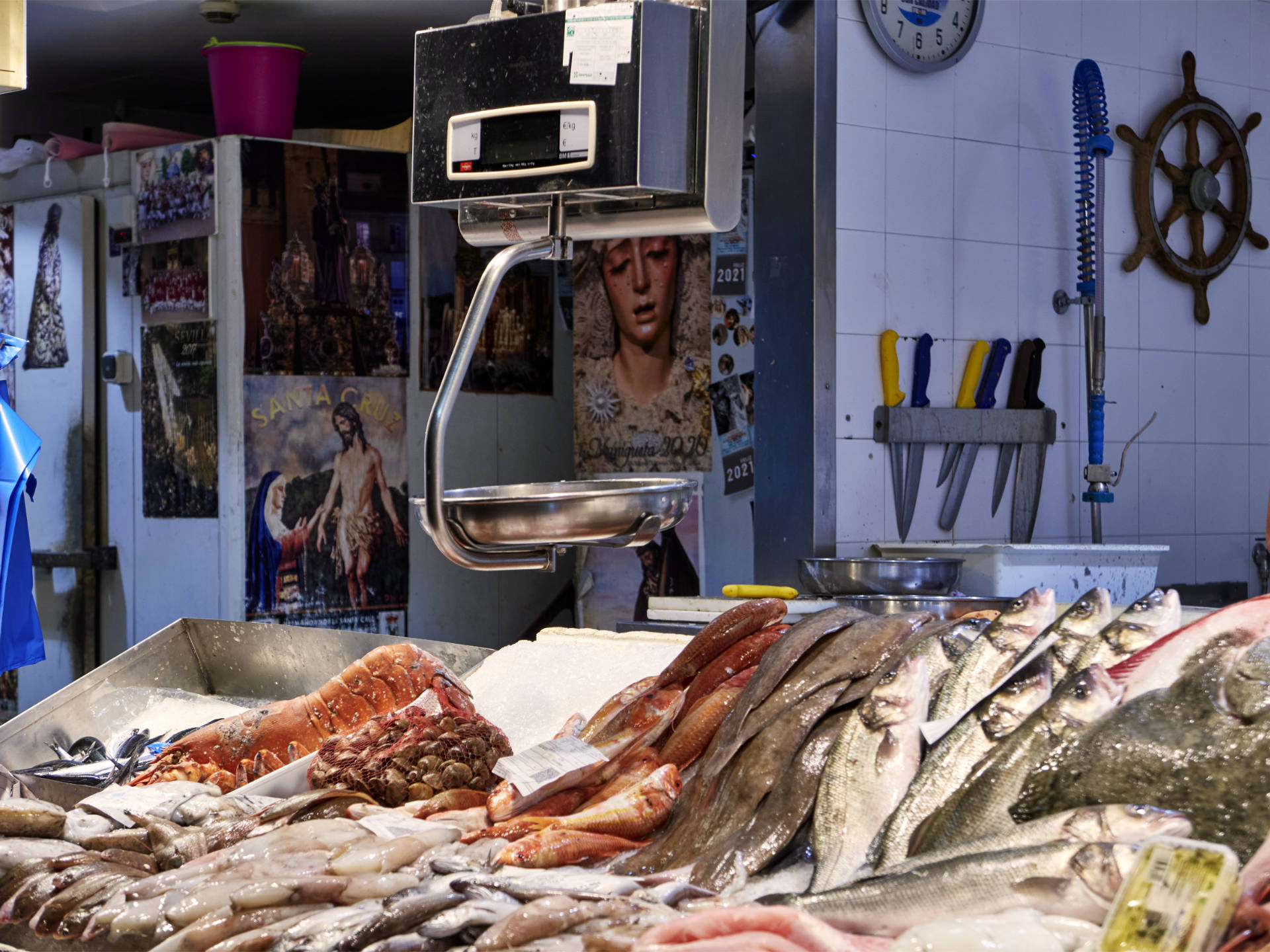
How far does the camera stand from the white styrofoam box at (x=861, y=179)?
14.3 ft

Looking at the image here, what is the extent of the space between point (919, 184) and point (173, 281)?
375 centimetres

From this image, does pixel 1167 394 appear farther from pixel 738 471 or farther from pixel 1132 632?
pixel 1132 632

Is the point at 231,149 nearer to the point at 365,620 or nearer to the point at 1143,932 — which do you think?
the point at 365,620

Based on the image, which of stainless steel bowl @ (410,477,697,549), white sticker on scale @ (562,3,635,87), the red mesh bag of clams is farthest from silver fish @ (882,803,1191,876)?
white sticker on scale @ (562,3,635,87)

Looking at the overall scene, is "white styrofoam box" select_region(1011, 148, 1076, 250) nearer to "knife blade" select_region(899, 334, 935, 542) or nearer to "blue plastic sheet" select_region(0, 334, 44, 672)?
"knife blade" select_region(899, 334, 935, 542)

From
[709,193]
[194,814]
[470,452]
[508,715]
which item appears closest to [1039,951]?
[709,193]

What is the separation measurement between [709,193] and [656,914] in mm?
1086

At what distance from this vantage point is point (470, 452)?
7164 mm

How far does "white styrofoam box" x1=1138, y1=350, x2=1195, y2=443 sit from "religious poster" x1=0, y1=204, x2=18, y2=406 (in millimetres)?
5779

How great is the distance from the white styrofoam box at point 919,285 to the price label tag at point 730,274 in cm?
147

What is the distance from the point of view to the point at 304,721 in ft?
9.55

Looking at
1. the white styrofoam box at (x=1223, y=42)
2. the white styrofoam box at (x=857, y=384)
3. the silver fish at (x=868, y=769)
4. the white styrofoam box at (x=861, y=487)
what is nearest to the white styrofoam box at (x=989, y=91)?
the white styrofoam box at (x=857, y=384)

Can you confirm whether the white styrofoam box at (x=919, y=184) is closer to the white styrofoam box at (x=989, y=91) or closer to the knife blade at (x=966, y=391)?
the white styrofoam box at (x=989, y=91)

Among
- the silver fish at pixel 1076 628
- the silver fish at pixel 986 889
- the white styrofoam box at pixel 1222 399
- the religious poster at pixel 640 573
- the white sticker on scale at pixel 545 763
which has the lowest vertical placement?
the religious poster at pixel 640 573
